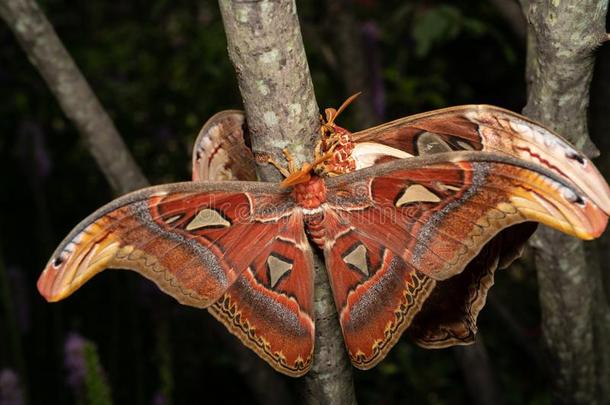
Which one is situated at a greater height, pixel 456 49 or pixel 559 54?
pixel 559 54

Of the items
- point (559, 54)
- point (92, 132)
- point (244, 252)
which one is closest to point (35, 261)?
point (92, 132)

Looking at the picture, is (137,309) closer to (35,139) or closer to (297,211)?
(35,139)

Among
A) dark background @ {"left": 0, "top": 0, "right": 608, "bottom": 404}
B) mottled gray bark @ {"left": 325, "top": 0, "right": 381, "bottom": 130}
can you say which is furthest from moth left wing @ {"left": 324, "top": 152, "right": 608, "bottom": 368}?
mottled gray bark @ {"left": 325, "top": 0, "right": 381, "bottom": 130}

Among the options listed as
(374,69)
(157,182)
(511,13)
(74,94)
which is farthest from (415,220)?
(157,182)

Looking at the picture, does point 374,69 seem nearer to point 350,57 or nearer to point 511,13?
point 350,57

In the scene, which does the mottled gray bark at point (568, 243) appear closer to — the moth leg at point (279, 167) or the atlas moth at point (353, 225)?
the atlas moth at point (353, 225)

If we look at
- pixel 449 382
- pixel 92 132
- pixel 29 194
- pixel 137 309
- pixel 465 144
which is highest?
pixel 465 144
